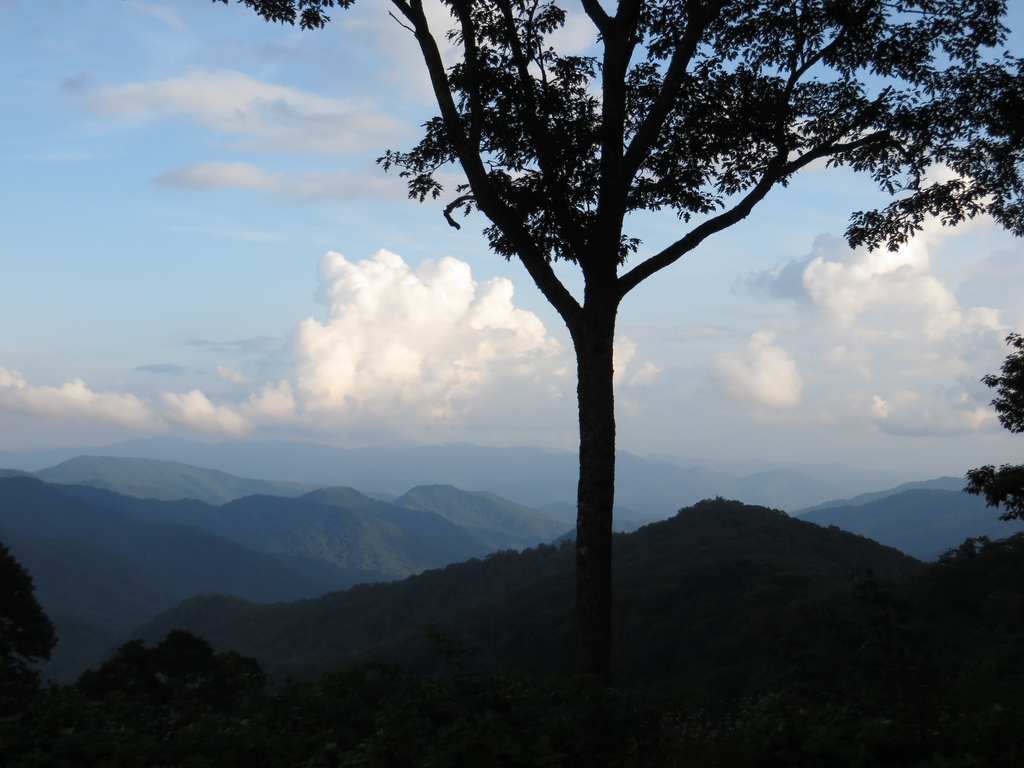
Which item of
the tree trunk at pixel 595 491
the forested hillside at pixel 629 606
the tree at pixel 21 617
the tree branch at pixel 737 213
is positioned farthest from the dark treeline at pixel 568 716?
the tree at pixel 21 617

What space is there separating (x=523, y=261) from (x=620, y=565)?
312ft

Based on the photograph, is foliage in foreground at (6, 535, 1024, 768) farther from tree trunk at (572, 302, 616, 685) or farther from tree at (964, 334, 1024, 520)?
tree at (964, 334, 1024, 520)

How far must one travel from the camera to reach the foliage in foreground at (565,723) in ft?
→ 15.9

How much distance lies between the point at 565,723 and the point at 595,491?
2753mm

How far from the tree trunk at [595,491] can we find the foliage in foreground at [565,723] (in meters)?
1.04

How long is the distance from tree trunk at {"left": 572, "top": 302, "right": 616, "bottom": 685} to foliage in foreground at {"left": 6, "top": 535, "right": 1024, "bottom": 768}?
3.41 ft

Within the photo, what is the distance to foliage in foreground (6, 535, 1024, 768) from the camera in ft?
15.9

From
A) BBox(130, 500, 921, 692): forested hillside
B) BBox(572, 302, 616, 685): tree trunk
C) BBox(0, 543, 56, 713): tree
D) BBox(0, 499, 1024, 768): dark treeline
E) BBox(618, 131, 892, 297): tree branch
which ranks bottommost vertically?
BBox(130, 500, 921, 692): forested hillside

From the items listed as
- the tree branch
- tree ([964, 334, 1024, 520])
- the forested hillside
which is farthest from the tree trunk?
tree ([964, 334, 1024, 520])

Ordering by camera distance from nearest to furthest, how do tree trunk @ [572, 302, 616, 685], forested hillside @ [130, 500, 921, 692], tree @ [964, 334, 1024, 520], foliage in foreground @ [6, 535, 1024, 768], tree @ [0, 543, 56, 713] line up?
foliage in foreground @ [6, 535, 1024, 768]
tree trunk @ [572, 302, 616, 685]
tree @ [964, 334, 1024, 520]
tree @ [0, 543, 56, 713]
forested hillside @ [130, 500, 921, 692]

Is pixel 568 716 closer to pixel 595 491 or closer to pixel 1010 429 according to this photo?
pixel 595 491

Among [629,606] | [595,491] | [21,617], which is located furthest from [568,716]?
[629,606]

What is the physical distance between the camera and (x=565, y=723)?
539cm

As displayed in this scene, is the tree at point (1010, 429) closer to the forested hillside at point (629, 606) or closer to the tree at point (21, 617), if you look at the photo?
the forested hillside at point (629, 606)
